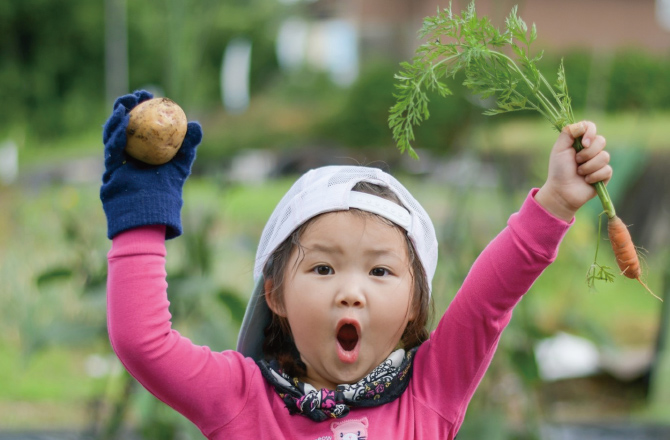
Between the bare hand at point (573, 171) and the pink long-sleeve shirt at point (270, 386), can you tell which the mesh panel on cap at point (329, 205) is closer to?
the pink long-sleeve shirt at point (270, 386)

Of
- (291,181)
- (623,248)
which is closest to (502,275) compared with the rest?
(623,248)

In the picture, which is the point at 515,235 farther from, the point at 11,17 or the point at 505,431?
the point at 11,17

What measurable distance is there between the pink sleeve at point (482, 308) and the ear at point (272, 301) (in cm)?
21

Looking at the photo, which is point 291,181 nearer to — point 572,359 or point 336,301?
point 572,359

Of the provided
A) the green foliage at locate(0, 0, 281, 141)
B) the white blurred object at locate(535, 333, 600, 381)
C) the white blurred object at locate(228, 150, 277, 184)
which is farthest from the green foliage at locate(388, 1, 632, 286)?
the green foliage at locate(0, 0, 281, 141)

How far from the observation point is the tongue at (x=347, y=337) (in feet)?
3.77

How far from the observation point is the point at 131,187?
1.11 m

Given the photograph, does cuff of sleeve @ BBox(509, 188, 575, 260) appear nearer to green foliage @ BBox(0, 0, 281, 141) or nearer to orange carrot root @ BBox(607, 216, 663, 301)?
orange carrot root @ BBox(607, 216, 663, 301)

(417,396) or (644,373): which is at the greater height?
(417,396)

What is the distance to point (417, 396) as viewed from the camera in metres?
1.20

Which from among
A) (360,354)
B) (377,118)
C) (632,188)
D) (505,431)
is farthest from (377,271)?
(377,118)

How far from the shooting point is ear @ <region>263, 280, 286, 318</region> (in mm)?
1249

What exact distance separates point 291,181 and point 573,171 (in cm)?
784

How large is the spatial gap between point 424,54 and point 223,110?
57.1ft
